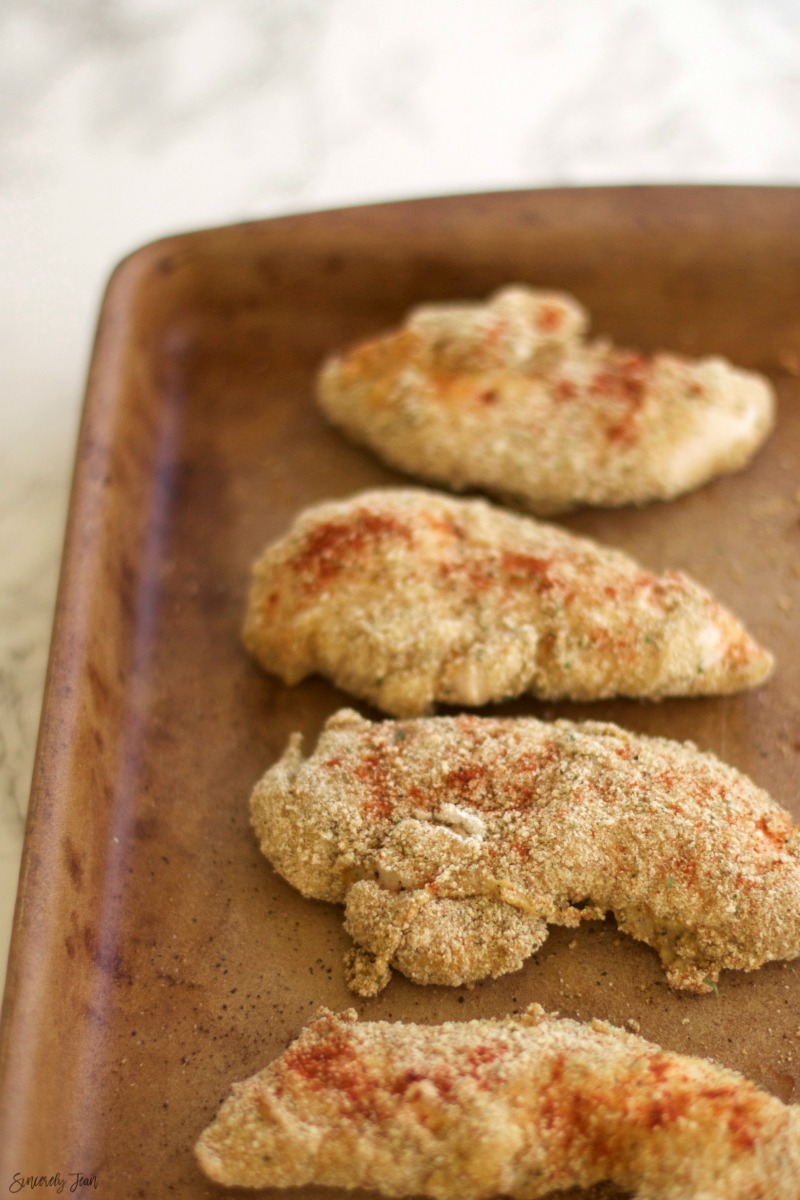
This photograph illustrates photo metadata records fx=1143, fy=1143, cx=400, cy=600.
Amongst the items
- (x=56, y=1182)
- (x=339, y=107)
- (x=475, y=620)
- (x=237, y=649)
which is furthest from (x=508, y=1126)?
(x=339, y=107)

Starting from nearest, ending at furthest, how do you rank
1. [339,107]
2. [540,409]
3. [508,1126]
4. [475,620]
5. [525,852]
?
[508,1126] < [525,852] < [475,620] < [540,409] < [339,107]

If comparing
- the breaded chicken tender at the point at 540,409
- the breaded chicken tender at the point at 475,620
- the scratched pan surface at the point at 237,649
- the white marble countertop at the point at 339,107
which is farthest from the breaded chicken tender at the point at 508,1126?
the white marble countertop at the point at 339,107

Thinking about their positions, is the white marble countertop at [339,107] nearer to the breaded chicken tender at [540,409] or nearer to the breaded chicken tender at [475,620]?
the breaded chicken tender at [540,409]

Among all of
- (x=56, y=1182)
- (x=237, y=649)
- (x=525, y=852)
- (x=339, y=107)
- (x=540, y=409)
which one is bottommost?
(x=56, y=1182)

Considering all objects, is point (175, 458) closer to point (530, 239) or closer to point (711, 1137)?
point (530, 239)

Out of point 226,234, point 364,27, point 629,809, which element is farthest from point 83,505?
point 364,27

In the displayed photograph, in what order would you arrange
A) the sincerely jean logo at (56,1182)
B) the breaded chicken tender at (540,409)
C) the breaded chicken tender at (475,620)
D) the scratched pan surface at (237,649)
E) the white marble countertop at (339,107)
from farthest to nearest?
the white marble countertop at (339,107), the breaded chicken tender at (540,409), the breaded chicken tender at (475,620), the scratched pan surface at (237,649), the sincerely jean logo at (56,1182)

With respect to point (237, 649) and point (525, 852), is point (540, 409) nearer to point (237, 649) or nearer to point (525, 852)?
point (237, 649)
